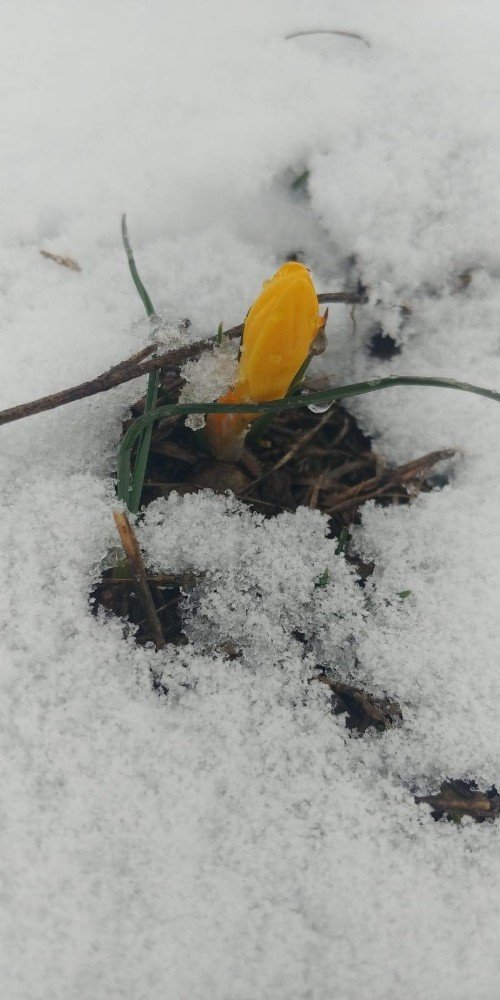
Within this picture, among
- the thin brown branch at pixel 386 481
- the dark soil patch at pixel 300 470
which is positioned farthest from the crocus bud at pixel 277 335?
the thin brown branch at pixel 386 481

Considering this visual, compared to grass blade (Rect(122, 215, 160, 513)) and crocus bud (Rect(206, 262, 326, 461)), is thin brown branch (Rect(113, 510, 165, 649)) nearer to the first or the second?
grass blade (Rect(122, 215, 160, 513))

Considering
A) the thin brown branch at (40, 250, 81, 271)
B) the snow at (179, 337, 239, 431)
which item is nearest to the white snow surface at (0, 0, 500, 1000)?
the thin brown branch at (40, 250, 81, 271)

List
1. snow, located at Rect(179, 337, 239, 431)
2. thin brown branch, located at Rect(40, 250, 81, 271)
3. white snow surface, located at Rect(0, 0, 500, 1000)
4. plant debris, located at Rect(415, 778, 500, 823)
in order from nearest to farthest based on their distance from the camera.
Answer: white snow surface, located at Rect(0, 0, 500, 1000)
plant debris, located at Rect(415, 778, 500, 823)
snow, located at Rect(179, 337, 239, 431)
thin brown branch, located at Rect(40, 250, 81, 271)

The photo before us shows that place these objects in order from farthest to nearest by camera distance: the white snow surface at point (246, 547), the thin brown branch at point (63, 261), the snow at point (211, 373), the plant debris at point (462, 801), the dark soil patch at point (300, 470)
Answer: the thin brown branch at point (63, 261) → the dark soil patch at point (300, 470) → the snow at point (211, 373) → the plant debris at point (462, 801) → the white snow surface at point (246, 547)

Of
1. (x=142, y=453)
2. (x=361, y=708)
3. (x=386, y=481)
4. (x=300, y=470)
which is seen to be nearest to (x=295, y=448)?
(x=300, y=470)

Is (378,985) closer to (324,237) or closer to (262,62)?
(324,237)

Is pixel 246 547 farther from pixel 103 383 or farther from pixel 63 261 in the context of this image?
pixel 63 261

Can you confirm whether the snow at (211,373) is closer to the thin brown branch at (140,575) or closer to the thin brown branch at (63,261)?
the thin brown branch at (140,575)
